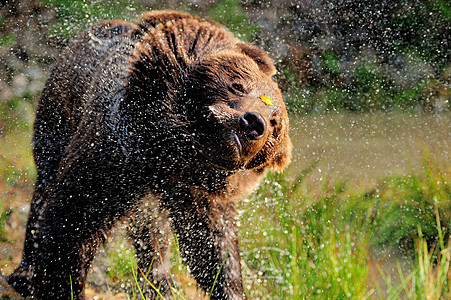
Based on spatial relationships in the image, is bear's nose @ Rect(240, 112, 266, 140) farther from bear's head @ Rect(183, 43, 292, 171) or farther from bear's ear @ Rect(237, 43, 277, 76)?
bear's ear @ Rect(237, 43, 277, 76)

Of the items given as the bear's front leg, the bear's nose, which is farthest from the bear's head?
the bear's front leg

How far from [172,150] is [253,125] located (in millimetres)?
570

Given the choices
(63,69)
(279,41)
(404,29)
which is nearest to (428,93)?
(404,29)

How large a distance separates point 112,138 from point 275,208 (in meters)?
1.92

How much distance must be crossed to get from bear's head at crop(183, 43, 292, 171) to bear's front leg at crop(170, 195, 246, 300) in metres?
0.43

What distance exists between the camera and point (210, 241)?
297 centimetres

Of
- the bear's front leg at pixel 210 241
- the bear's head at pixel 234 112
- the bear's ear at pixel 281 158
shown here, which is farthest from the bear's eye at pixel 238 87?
the bear's front leg at pixel 210 241

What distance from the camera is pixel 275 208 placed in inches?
169

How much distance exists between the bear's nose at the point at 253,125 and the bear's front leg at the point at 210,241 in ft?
2.43

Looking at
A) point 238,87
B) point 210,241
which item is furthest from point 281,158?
point 210,241

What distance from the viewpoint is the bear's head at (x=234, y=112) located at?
2.36 metres

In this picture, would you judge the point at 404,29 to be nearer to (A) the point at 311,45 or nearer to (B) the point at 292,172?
(A) the point at 311,45

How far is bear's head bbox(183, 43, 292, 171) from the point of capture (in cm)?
236

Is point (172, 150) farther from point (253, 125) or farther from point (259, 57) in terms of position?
point (259, 57)
